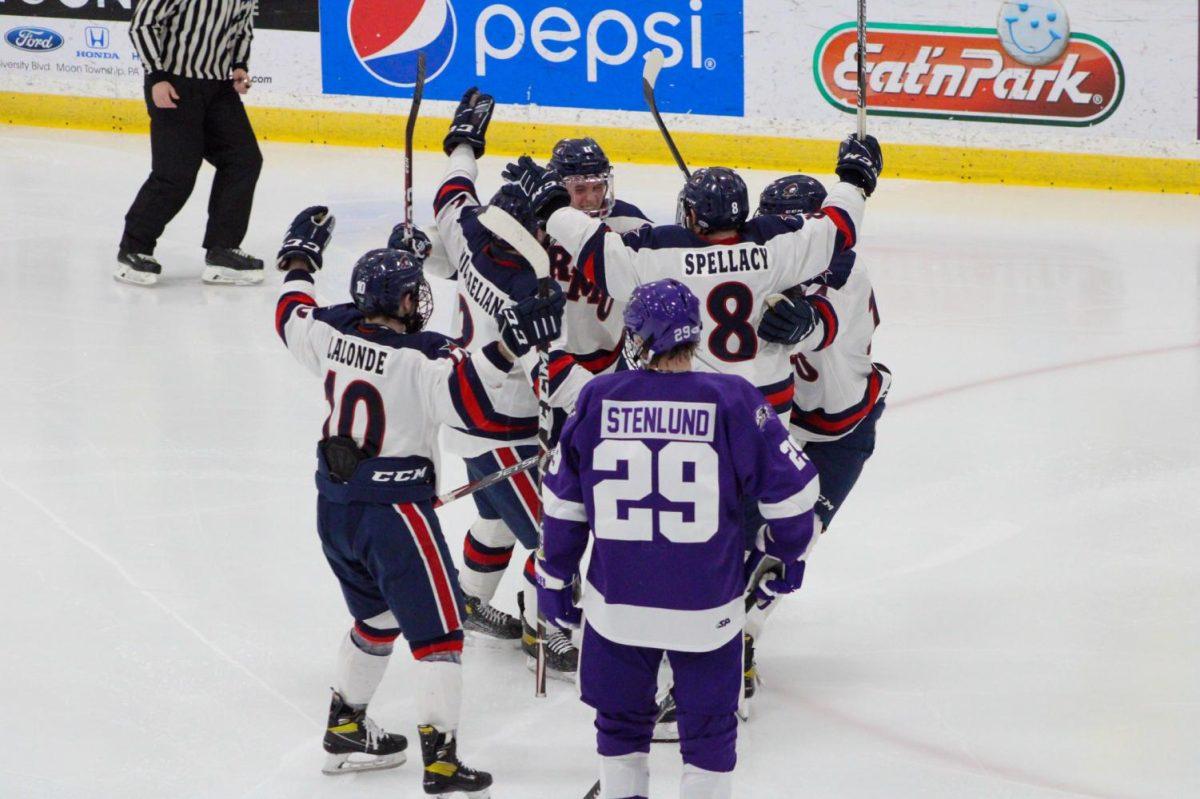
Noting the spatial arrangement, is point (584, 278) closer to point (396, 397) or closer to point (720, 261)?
point (720, 261)

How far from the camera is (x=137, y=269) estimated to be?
7680 mm

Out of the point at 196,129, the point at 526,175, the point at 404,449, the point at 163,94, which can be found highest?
the point at 163,94

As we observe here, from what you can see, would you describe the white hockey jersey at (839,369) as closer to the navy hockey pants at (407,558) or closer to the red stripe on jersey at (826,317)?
the red stripe on jersey at (826,317)

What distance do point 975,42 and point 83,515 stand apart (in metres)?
5.93

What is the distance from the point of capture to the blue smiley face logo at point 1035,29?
29.6 ft

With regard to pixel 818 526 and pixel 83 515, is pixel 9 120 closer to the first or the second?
pixel 83 515

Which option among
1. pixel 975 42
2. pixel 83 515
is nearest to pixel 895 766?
pixel 83 515

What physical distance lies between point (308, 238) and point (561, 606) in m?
1.18

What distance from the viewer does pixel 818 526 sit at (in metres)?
3.84

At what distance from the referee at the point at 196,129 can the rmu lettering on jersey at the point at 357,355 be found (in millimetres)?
4506

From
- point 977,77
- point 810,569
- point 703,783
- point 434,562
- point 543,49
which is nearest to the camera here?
point 703,783

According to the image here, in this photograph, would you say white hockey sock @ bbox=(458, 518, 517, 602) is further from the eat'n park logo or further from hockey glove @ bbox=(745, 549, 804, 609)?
the eat'n park logo

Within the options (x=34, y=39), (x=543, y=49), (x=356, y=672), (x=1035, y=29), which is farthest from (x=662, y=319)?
(x=34, y=39)

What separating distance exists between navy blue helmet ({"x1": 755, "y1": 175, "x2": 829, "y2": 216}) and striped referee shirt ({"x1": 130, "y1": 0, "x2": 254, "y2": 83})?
168 inches
